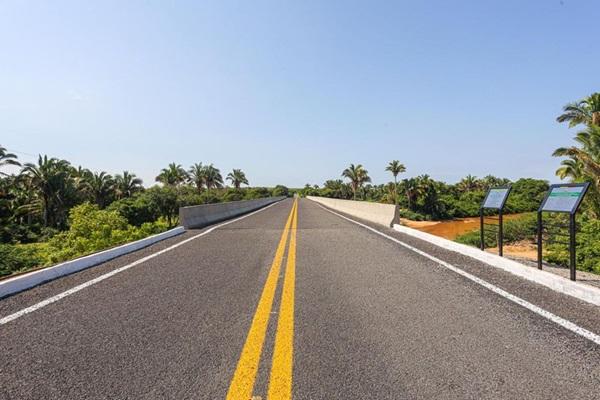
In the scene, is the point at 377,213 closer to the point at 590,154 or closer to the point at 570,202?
the point at 570,202

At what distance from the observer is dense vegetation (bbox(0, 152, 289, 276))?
2908 cm

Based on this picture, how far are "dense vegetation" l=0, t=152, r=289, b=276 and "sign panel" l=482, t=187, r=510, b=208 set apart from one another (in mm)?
25297

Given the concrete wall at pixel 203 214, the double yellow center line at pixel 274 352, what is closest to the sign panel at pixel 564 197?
the double yellow center line at pixel 274 352

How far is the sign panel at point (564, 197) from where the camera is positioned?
190 inches

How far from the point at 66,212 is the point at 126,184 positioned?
11584mm

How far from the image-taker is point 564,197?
5.16 metres

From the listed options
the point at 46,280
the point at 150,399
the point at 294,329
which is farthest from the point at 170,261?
the point at 150,399

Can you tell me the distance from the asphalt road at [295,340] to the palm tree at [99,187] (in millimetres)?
56843

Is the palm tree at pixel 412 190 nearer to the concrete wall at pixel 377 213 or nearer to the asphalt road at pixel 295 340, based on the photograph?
the concrete wall at pixel 377 213

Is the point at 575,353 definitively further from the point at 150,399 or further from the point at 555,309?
the point at 150,399

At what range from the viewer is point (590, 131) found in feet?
70.8

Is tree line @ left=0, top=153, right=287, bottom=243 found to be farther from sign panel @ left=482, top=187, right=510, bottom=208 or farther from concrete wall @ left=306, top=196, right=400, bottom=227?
sign panel @ left=482, top=187, right=510, bottom=208

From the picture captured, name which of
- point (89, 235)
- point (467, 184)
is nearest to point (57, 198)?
point (89, 235)

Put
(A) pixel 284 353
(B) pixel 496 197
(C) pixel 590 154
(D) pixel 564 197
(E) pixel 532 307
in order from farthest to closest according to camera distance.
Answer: (C) pixel 590 154 → (B) pixel 496 197 → (D) pixel 564 197 → (E) pixel 532 307 → (A) pixel 284 353
